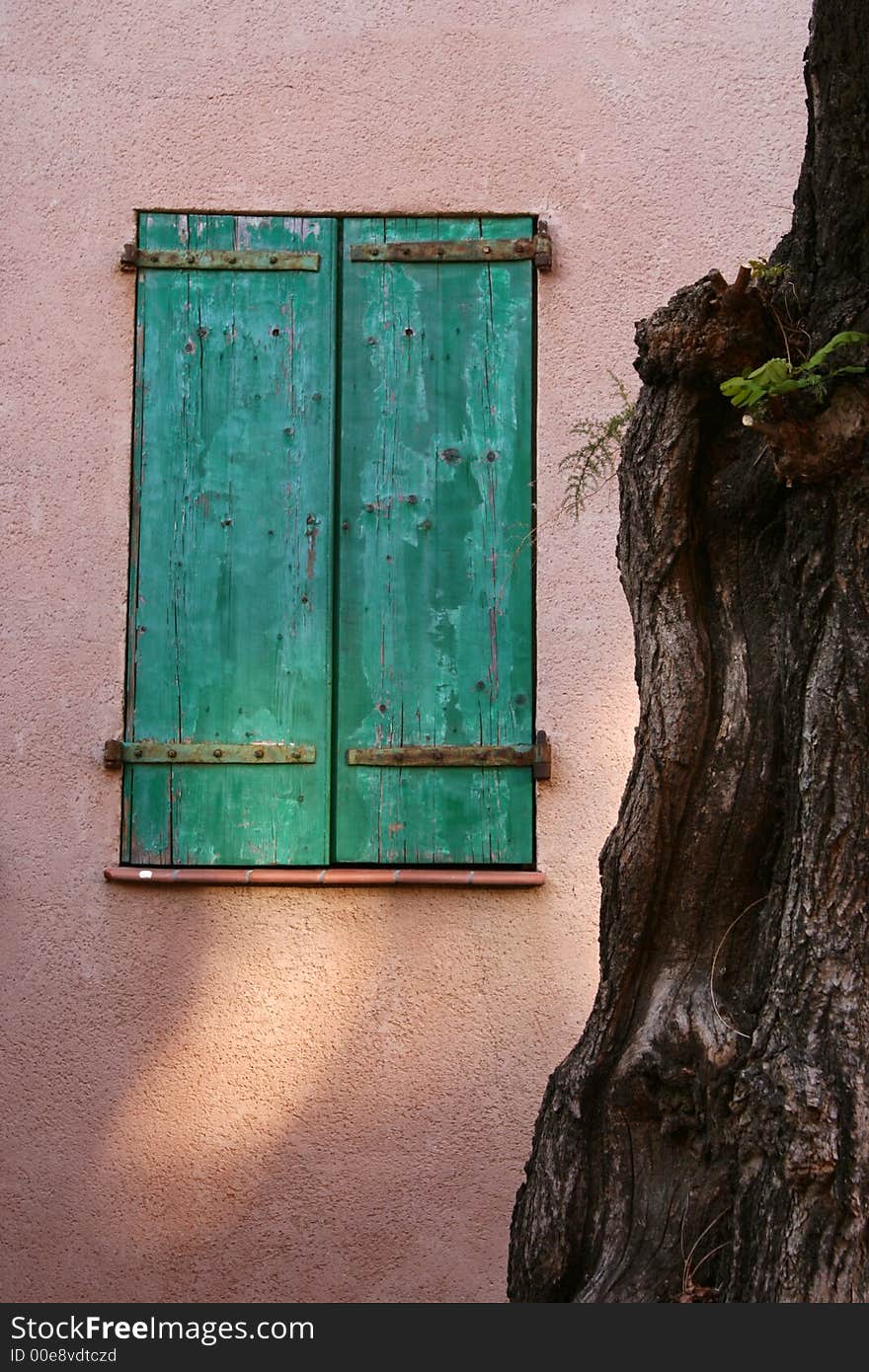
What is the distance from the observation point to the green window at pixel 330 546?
Answer: 4.35 metres

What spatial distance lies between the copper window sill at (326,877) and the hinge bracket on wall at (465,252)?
1.84 metres

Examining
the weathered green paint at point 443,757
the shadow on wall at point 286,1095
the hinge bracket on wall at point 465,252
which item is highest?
the hinge bracket on wall at point 465,252

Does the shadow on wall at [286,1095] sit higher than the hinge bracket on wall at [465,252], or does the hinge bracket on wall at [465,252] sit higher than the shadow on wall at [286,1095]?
the hinge bracket on wall at [465,252]

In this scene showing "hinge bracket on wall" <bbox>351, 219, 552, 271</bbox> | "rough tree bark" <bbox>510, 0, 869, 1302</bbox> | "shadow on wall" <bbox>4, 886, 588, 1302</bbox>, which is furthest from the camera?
"hinge bracket on wall" <bbox>351, 219, 552, 271</bbox>

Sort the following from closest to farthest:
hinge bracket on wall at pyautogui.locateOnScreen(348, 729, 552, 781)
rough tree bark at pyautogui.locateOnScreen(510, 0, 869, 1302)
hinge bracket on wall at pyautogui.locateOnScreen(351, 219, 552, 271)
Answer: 1. rough tree bark at pyautogui.locateOnScreen(510, 0, 869, 1302)
2. hinge bracket on wall at pyautogui.locateOnScreen(348, 729, 552, 781)
3. hinge bracket on wall at pyautogui.locateOnScreen(351, 219, 552, 271)

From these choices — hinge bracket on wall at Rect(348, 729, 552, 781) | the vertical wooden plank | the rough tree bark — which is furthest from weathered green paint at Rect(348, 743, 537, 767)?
the rough tree bark

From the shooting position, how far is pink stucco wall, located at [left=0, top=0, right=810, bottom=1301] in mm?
4238

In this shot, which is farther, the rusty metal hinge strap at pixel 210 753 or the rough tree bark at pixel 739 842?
the rusty metal hinge strap at pixel 210 753

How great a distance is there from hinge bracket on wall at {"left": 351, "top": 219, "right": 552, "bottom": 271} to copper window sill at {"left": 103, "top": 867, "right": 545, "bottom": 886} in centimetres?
184

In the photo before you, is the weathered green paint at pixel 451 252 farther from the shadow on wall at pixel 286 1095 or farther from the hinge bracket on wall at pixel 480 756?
the shadow on wall at pixel 286 1095

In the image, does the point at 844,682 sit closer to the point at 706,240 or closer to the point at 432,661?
the point at 432,661

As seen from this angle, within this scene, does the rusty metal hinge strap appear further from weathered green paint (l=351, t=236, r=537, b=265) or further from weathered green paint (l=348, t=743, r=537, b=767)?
weathered green paint (l=351, t=236, r=537, b=265)

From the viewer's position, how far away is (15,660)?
14.5 ft

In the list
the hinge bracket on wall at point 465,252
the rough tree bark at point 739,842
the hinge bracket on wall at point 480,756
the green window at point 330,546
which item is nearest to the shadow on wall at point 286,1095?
the green window at point 330,546
